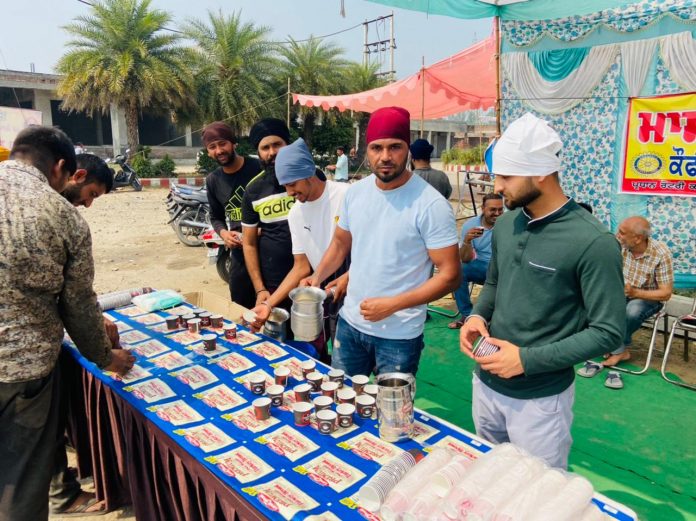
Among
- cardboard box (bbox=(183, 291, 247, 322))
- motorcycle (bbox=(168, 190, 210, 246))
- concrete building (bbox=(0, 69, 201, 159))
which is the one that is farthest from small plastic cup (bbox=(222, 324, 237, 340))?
concrete building (bbox=(0, 69, 201, 159))

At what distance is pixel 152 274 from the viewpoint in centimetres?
664

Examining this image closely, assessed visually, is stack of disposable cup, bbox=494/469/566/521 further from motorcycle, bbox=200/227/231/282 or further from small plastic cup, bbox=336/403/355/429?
motorcycle, bbox=200/227/231/282

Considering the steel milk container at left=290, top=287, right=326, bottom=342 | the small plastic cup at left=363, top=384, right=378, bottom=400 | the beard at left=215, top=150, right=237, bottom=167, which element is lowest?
the small plastic cup at left=363, top=384, right=378, bottom=400

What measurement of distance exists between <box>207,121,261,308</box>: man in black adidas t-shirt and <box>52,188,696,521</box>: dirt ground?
7.73ft

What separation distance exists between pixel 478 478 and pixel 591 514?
Answer: 0.89 ft

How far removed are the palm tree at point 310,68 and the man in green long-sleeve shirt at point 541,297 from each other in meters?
21.3

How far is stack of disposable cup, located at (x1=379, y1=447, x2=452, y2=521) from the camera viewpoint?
122cm

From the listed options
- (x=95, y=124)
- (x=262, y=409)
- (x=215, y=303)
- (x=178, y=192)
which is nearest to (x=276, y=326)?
(x=262, y=409)

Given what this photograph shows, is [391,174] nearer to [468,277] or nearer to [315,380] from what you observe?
[315,380]

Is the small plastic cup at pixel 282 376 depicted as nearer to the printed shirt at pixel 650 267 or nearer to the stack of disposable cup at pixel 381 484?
the stack of disposable cup at pixel 381 484

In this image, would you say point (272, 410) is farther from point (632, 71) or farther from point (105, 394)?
point (632, 71)

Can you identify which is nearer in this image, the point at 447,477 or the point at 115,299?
the point at 447,477

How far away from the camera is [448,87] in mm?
8570

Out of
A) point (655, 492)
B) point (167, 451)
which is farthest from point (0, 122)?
point (655, 492)
